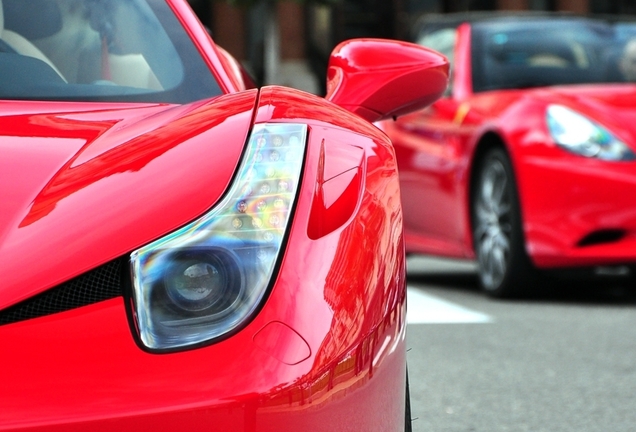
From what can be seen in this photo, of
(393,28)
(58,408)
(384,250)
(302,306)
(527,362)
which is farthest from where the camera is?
(393,28)

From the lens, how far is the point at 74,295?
1710 millimetres

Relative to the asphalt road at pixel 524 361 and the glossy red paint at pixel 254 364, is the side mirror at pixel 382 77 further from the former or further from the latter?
the asphalt road at pixel 524 361

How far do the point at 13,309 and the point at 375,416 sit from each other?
1.63ft

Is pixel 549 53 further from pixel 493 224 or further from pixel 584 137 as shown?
pixel 584 137

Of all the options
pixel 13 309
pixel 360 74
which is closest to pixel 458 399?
pixel 360 74

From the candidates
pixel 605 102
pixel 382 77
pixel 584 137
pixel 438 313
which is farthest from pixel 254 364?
pixel 605 102

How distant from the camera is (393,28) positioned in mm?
25875

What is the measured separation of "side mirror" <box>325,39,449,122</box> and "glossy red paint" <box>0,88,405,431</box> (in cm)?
74

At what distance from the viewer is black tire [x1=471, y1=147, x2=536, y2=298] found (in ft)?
21.2

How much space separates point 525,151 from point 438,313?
86 centimetres

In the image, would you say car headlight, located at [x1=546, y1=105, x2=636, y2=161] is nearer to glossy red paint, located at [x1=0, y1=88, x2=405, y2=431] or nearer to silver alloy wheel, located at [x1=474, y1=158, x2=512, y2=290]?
silver alloy wheel, located at [x1=474, y1=158, x2=512, y2=290]

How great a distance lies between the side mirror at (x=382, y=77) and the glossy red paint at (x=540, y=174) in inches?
136

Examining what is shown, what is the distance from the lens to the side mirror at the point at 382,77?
2.60 metres

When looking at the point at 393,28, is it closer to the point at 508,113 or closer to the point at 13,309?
the point at 508,113
